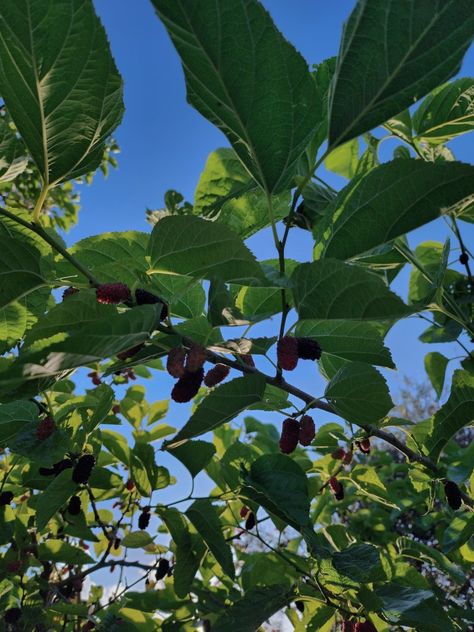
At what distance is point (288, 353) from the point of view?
0.73 meters

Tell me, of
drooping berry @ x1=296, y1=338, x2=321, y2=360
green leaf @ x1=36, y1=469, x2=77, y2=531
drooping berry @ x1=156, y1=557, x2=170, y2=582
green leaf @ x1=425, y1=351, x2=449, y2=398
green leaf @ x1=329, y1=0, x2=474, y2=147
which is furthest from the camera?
green leaf @ x1=425, y1=351, x2=449, y2=398

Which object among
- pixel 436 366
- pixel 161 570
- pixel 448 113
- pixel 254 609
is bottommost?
pixel 254 609

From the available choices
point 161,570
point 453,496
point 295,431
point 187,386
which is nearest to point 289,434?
point 295,431

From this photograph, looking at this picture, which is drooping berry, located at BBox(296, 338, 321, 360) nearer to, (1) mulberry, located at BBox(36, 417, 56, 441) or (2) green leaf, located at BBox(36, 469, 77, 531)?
(1) mulberry, located at BBox(36, 417, 56, 441)

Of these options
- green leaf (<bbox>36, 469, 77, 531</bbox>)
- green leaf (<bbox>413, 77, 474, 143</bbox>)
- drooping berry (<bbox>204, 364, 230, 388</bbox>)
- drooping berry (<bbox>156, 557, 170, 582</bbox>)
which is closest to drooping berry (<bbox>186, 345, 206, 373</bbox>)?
drooping berry (<bbox>204, 364, 230, 388</bbox>)

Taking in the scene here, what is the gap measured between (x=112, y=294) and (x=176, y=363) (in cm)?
11

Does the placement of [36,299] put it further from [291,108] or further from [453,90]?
[453,90]

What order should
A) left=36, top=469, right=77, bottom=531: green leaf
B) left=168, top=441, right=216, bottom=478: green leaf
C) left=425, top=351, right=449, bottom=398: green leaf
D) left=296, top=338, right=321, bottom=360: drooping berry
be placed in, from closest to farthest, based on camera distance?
left=296, top=338, right=321, bottom=360: drooping berry → left=36, top=469, right=77, bottom=531: green leaf → left=168, top=441, right=216, bottom=478: green leaf → left=425, top=351, right=449, bottom=398: green leaf

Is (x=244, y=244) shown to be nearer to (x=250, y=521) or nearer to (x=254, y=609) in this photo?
(x=254, y=609)

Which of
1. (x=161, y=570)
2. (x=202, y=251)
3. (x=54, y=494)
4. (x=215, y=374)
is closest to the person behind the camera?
(x=202, y=251)

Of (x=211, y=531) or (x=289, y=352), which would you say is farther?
(x=211, y=531)

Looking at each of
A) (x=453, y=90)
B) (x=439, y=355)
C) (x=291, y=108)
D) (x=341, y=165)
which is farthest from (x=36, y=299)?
(x=439, y=355)

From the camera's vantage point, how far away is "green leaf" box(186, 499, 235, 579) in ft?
3.97

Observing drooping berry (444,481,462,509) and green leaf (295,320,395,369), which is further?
drooping berry (444,481,462,509)
